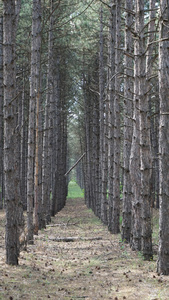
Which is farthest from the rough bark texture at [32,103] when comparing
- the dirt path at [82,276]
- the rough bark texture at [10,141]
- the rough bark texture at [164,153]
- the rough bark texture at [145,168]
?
the rough bark texture at [164,153]

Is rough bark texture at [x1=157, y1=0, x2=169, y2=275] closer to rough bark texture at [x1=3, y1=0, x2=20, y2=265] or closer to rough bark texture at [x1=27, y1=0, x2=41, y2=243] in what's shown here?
rough bark texture at [x1=3, y1=0, x2=20, y2=265]

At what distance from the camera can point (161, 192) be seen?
6230 millimetres

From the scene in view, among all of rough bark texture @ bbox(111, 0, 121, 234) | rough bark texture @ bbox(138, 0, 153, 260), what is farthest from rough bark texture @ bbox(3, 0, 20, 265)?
rough bark texture @ bbox(111, 0, 121, 234)

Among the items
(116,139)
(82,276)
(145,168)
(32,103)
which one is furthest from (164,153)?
(116,139)

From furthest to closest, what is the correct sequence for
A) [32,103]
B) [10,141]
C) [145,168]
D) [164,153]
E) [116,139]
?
[116,139], [32,103], [145,168], [10,141], [164,153]

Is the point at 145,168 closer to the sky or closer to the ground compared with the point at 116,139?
closer to the ground

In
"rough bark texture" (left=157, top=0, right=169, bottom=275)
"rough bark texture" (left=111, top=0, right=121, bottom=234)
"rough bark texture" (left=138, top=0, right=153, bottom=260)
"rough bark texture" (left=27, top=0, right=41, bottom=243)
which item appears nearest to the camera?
"rough bark texture" (left=157, top=0, right=169, bottom=275)

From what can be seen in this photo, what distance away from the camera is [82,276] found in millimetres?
6781

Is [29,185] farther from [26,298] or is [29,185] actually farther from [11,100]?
[26,298]

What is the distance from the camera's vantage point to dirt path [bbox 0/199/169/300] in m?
5.49

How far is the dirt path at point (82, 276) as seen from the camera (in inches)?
216

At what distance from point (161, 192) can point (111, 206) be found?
23.6ft

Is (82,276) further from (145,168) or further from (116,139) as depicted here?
(116,139)

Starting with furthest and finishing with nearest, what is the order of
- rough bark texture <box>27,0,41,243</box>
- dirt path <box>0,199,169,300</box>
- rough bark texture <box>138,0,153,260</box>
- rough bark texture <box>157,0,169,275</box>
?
rough bark texture <box>27,0,41,243</box>, rough bark texture <box>138,0,153,260</box>, rough bark texture <box>157,0,169,275</box>, dirt path <box>0,199,169,300</box>
